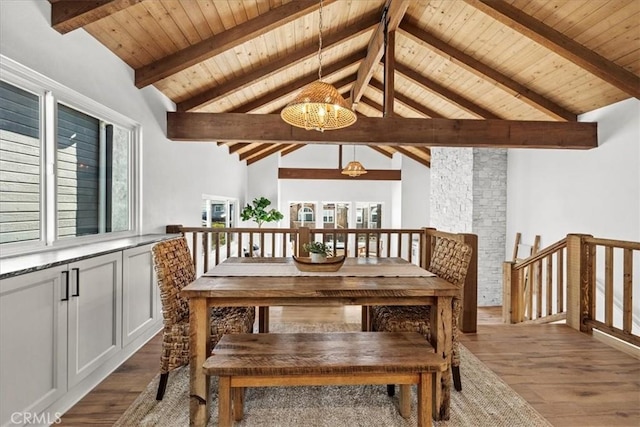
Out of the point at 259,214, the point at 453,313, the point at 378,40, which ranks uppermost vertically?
the point at 378,40

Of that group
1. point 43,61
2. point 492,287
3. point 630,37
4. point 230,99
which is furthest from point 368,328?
point 492,287

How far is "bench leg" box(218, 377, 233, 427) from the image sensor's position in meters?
1.56

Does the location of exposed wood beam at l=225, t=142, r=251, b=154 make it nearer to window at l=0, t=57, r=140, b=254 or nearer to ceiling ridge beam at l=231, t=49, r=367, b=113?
ceiling ridge beam at l=231, t=49, r=367, b=113

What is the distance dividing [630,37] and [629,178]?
5.24 feet

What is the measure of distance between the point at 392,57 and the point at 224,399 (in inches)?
161

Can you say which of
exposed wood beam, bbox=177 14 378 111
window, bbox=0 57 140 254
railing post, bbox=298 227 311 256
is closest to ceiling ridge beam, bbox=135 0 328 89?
window, bbox=0 57 140 254

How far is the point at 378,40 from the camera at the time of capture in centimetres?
445

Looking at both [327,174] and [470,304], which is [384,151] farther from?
[470,304]

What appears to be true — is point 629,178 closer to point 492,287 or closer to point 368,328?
point 492,287

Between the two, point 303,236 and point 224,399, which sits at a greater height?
point 303,236

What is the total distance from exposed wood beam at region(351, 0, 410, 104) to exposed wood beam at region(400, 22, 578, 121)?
0.31 metres

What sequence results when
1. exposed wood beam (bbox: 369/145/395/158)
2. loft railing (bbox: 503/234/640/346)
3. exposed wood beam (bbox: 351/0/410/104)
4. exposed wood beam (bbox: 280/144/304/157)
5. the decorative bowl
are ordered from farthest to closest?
exposed wood beam (bbox: 280/144/304/157) < exposed wood beam (bbox: 369/145/395/158) < exposed wood beam (bbox: 351/0/410/104) < loft railing (bbox: 503/234/640/346) < the decorative bowl

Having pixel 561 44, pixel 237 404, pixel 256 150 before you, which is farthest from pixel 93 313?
pixel 256 150

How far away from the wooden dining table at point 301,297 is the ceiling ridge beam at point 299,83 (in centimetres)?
402
